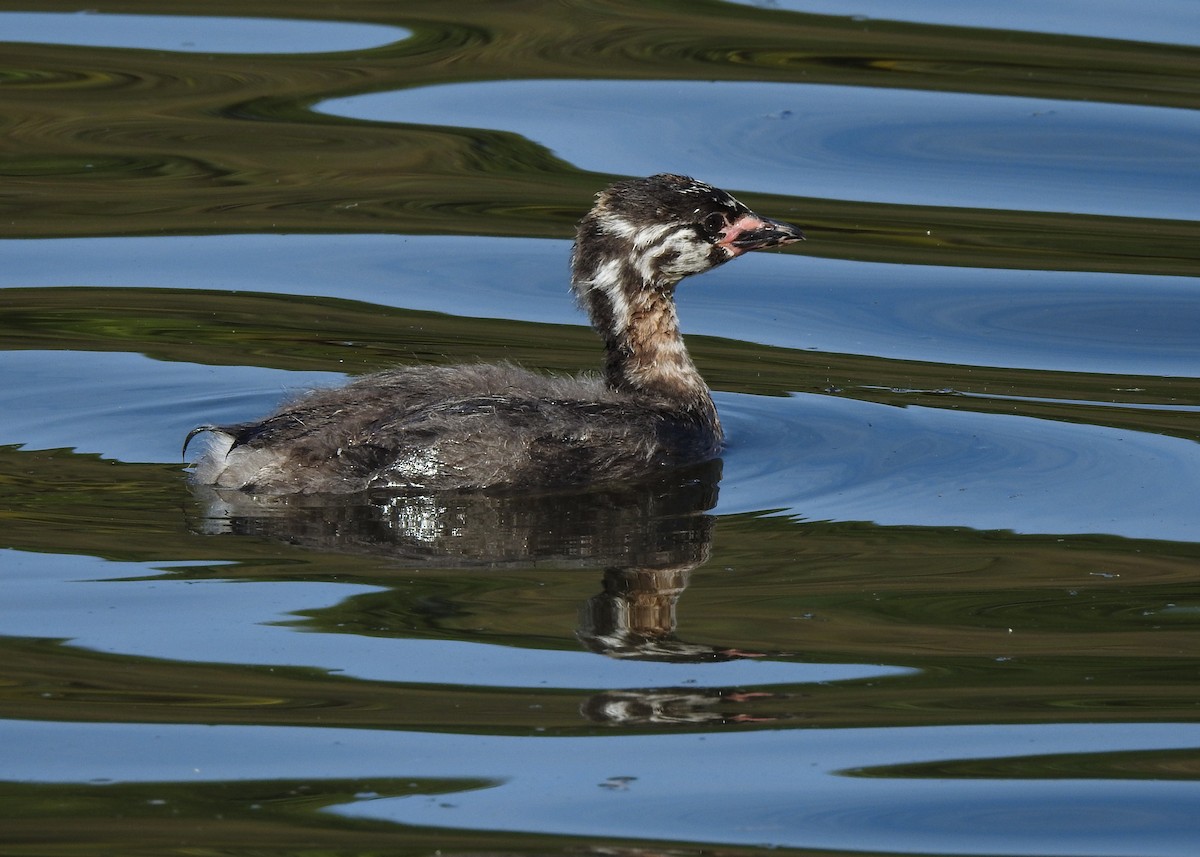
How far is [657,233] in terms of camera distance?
9.95 m

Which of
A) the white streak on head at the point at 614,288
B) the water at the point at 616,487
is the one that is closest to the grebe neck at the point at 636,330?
the white streak on head at the point at 614,288

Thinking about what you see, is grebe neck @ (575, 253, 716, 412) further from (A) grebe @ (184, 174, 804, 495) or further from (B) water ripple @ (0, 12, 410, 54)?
(B) water ripple @ (0, 12, 410, 54)

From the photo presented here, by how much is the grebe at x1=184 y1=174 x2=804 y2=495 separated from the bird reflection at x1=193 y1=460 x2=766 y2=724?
0.33 ft

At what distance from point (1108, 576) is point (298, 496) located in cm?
303

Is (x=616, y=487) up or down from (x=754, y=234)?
down

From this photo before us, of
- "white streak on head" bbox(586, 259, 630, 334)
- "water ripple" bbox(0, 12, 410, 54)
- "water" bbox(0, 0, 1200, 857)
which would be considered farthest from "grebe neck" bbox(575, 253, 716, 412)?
"water ripple" bbox(0, 12, 410, 54)

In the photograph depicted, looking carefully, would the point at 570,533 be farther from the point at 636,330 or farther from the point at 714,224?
the point at 714,224

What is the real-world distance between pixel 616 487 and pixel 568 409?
1.26ft

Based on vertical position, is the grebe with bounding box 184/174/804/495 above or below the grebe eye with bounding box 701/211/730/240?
below

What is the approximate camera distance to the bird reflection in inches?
282

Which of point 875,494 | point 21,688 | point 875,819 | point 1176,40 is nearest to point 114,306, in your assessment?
point 875,494

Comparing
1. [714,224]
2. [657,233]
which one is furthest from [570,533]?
[714,224]

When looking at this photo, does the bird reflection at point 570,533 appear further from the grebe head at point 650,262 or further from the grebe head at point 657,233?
the grebe head at point 657,233

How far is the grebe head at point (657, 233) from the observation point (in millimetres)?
9953
